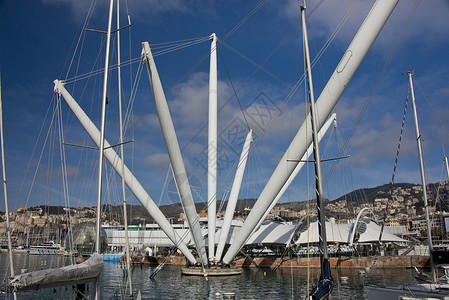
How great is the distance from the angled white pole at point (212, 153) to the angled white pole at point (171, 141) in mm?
3702

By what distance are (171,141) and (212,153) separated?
8.29 m

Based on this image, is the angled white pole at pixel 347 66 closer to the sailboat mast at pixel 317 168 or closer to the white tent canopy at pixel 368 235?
the sailboat mast at pixel 317 168

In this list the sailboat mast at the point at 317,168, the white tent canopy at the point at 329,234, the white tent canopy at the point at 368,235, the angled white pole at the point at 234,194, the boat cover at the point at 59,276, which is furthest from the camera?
the white tent canopy at the point at 368,235

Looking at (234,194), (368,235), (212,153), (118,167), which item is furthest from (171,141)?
(368,235)

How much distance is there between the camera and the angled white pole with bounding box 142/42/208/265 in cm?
2195

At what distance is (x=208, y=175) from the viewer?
3177 cm

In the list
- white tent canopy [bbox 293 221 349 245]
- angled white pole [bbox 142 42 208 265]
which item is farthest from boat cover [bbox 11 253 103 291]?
white tent canopy [bbox 293 221 349 245]

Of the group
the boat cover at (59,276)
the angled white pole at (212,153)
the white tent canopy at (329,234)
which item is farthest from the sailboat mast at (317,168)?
the white tent canopy at (329,234)

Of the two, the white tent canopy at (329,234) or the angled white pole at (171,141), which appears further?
the white tent canopy at (329,234)

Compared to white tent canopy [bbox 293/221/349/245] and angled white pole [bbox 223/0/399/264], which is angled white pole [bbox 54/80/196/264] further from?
white tent canopy [bbox 293/221/349/245]

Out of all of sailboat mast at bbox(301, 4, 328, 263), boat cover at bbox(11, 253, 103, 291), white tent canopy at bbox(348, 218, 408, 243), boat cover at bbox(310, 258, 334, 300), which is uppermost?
sailboat mast at bbox(301, 4, 328, 263)

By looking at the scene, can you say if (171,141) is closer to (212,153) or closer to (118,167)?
(118,167)

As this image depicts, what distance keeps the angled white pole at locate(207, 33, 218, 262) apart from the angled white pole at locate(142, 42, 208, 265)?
3702mm

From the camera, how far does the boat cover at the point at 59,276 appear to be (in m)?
8.62
